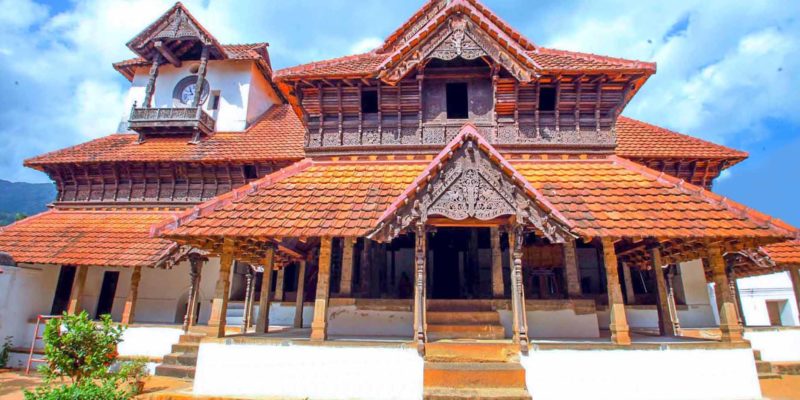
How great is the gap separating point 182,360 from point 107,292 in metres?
7.12

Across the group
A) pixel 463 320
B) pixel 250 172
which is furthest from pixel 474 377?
pixel 250 172

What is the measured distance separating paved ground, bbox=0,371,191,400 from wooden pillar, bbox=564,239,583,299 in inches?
360

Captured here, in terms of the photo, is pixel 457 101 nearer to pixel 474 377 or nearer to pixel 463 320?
pixel 463 320

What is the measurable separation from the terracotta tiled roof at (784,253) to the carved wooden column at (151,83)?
2349 centimetres

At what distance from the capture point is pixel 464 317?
28.2 feet

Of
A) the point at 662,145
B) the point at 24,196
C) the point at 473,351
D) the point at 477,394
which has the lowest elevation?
the point at 477,394

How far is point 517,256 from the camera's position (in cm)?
727

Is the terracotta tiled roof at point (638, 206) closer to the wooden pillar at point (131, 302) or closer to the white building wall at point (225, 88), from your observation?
the wooden pillar at point (131, 302)

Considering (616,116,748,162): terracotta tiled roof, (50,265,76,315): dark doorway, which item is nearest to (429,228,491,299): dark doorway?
(616,116,748,162): terracotta tiled roof

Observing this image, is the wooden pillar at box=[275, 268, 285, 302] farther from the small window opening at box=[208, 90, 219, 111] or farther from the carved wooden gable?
the small window opening at box=[208, 90, 219, 111]

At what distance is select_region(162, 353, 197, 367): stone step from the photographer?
35.3 feet

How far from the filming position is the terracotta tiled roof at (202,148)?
48.2 feet

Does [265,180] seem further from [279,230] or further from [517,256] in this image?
[517,256]

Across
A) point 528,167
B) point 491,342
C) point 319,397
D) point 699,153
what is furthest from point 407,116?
point 699,153
